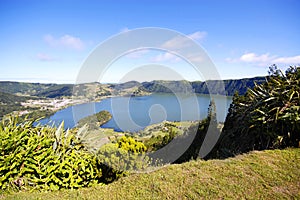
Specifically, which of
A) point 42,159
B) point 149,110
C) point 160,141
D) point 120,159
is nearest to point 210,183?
point 120,159

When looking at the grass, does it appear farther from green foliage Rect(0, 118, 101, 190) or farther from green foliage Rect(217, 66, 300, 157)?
green foliage Rect(217, 66, 300, 157)

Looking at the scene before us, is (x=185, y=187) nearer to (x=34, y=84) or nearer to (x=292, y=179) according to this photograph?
(x=292, y=179)

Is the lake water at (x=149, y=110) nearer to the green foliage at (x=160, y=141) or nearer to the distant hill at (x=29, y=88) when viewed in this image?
the green foliage at (x=160, y=141)

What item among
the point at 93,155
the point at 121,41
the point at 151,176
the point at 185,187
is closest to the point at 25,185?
the point at 93,155

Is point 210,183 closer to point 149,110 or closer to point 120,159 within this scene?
point 120,159

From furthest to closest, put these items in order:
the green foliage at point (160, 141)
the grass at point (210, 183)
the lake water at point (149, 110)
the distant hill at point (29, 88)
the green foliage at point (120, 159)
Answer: the distant hill at point (29, 88), the lake water at point (149, 110), the green foliage at point (160, 141), the green foliage at point (120, 159), the grass at point (210, 183)

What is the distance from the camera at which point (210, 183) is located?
3.15 m

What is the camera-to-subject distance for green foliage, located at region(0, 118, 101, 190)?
2.86 metres

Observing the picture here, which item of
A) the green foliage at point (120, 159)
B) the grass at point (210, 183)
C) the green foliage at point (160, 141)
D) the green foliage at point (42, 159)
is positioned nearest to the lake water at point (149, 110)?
the green foliage at point (160, 141)

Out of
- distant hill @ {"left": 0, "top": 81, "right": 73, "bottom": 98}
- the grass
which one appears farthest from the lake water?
distant hill @ {"left": 0, "top": 81, "right": 73, "bottom": 98}

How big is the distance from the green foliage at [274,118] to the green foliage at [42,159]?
377 cm

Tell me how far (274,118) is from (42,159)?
5.16 m

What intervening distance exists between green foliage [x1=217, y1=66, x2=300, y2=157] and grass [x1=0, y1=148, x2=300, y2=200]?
824 millimetres

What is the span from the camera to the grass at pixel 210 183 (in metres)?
2.86
